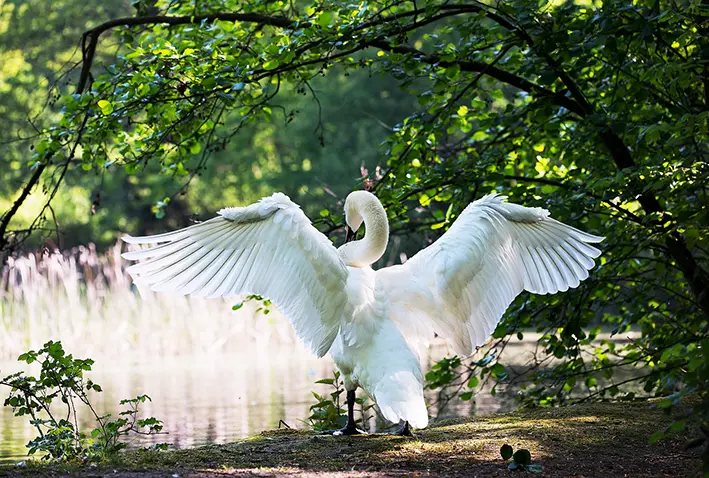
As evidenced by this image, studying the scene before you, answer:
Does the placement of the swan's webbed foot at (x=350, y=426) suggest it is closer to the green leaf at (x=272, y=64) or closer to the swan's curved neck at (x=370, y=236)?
the swan's curved neck at (x=370, y=236)

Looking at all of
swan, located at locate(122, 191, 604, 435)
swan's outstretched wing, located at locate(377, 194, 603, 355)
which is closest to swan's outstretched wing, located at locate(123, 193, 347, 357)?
swan, located at locate(122, 191, 604, 435)

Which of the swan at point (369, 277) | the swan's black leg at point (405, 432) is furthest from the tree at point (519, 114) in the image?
the swan's black leg at point (405, 432)

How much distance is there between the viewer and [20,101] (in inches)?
994

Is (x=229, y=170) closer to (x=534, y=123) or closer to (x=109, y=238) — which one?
(x=109, y=238)

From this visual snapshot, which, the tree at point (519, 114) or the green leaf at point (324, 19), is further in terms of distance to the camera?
the green leaf at point (324, 19)

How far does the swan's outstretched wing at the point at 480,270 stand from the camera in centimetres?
551

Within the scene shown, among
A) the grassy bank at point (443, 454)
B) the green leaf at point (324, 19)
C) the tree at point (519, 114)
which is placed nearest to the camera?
the grassy bank at point (443, 454)

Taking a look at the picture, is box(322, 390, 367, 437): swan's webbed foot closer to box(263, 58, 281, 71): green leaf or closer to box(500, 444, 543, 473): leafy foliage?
box(500, 444, 543, 473): leafy foliage

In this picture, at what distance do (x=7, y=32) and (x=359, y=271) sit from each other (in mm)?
23830

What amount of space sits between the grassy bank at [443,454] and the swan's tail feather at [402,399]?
0.71 feet

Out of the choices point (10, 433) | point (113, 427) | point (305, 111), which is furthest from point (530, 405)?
point (305, 111)

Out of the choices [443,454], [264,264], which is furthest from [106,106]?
[443,454]

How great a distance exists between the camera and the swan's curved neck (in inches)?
225

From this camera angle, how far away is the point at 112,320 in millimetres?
13969
